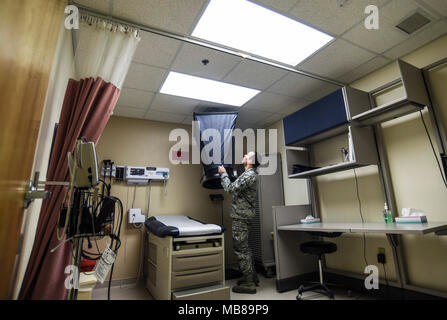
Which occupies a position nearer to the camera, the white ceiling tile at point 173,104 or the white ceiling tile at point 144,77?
the white ceiling tile at point 144,77

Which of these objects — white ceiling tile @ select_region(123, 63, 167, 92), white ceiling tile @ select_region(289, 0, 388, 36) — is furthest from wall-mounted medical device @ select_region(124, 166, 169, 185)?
white ceiling tile @ select_region(289, 0, 388, 36)

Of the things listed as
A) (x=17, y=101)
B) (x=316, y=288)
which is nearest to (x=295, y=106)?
(x=316, y=288)

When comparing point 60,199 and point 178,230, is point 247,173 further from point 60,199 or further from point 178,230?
point 60,199

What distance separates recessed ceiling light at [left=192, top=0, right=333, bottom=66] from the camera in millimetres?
1785

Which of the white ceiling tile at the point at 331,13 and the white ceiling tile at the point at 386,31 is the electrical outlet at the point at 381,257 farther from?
the white ceiling tile at the point at 331,13

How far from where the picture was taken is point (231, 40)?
2086 millimetres

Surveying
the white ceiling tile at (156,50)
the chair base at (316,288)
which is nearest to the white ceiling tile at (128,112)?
the white ceiling tile at (156,50)

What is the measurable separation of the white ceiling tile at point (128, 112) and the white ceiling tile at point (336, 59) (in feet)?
7.45

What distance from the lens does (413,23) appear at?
1962 millimetres

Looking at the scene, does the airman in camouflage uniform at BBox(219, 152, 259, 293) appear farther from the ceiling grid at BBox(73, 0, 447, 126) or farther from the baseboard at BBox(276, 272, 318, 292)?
the ceiling grid at BBox(73, 0, 447, 126)

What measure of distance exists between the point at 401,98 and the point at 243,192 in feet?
6.06

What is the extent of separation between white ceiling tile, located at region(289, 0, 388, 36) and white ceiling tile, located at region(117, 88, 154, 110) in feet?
6.33

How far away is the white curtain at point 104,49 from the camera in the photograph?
4.90 feet
